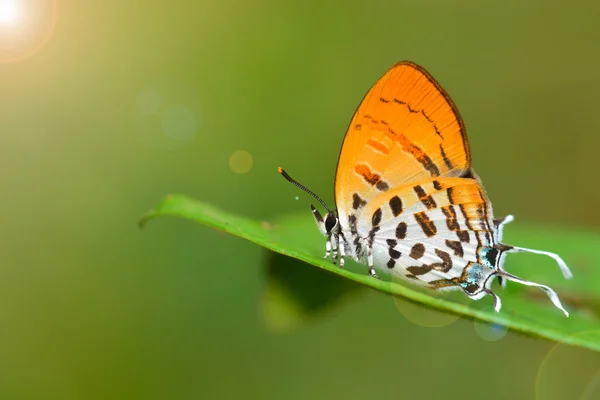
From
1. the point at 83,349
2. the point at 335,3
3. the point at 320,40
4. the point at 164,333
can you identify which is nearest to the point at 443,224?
the point at 164,333

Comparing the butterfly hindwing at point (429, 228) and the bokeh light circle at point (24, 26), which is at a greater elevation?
the bokeh light circle at point (24, 26)

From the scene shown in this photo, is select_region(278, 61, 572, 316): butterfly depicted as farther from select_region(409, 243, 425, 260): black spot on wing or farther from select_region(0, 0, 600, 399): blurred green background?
select_region(0, 0, 600, 399): blurred green background

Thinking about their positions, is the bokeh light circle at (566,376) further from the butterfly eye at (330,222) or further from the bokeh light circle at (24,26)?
the bokeh light circle at (24,26)

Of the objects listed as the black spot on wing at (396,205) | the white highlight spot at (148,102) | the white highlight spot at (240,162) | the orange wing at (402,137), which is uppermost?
the white highlight spot at (148,102)

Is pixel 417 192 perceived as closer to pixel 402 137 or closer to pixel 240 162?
pixel 402 137

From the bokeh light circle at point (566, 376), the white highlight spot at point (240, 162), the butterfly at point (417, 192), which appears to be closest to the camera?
the butterfly at point (417, 192)

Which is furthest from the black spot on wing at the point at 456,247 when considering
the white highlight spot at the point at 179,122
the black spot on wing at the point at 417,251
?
the white highlight spot at the point at 179,122

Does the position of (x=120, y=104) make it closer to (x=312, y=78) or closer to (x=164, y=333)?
(x=312, y=78)
